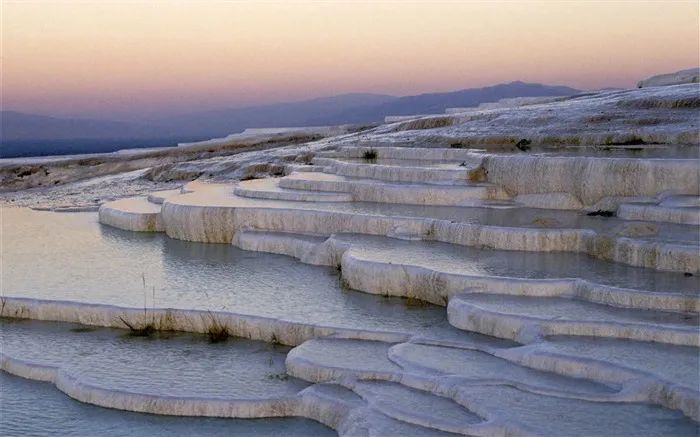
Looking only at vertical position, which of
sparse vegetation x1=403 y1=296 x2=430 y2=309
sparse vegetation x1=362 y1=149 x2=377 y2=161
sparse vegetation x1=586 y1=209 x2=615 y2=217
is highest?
sparse vegetation x1=362 y1=149 x2=377 y2=161

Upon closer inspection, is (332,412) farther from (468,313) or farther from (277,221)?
(277,221)

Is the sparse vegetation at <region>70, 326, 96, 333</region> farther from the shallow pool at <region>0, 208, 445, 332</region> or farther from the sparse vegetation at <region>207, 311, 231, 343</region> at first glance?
the sparse vegetation at <region>207, 311, 231, 343</region>

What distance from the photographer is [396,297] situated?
9.49 metres

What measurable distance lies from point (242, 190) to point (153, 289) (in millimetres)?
4760

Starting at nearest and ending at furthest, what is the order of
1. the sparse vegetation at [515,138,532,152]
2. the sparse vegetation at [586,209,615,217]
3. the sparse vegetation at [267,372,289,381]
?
the sparse vegetation at [267,372,289,381] < the sparse vegetation at [586,209,615,217] < the sparse vegetation at [515,138,532,152]

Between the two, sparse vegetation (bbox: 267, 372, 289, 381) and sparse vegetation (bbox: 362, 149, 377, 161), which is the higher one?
sparse vegetation (bbox: 362, 149, 377, 161)

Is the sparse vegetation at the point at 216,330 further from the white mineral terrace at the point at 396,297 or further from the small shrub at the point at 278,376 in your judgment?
the small shrub at the point at 278,376

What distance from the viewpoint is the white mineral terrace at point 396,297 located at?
6566mm

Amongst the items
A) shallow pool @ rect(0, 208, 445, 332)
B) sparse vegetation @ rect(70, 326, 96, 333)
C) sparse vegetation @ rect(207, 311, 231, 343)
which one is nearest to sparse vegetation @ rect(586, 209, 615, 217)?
shallow pool @ rect(0, 208, 445, 332)

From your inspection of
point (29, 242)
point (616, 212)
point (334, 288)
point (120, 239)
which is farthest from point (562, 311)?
point (29, 242)

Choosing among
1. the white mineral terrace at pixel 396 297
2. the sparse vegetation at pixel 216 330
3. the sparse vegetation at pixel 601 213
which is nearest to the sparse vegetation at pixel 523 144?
the white mineral terrace at pixel 396 297

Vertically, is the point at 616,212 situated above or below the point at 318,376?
above

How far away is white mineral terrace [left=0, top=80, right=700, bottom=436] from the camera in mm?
6566

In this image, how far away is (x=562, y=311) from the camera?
799 cm
